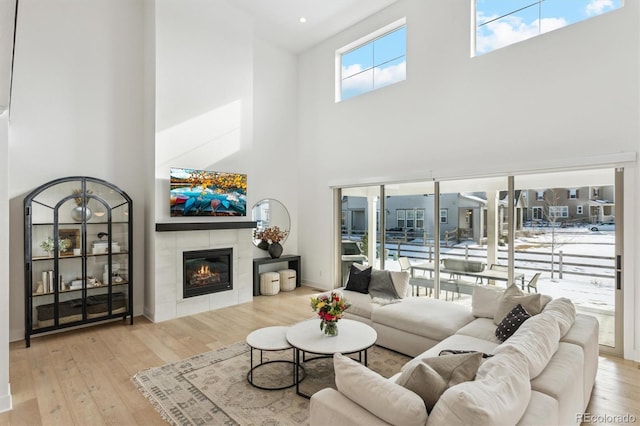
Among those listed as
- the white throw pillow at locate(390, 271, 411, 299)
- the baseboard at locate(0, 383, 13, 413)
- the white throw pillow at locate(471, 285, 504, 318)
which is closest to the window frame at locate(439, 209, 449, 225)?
the white throw pillow at locate(390, 271, 411, 299)

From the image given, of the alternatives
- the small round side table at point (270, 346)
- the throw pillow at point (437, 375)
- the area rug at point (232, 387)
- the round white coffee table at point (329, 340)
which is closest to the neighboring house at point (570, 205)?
the area rug at point (232, 387)

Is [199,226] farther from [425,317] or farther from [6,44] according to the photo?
[6,44]

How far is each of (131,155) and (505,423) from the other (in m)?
5.60

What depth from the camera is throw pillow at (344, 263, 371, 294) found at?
15.6ft

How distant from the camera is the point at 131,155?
5285 millimetres

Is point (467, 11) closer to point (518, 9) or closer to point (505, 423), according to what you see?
point (518, 9)

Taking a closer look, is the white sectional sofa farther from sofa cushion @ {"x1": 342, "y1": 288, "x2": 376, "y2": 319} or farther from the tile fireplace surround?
the tile fireplace surround

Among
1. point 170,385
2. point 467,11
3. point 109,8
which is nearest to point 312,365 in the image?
point 170,385

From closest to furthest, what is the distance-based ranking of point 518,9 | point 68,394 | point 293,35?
point 68,394 < point 518,9 < point 293,35

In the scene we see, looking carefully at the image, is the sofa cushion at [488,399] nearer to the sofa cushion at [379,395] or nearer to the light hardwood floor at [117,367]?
the sofa cushion at [379,395]

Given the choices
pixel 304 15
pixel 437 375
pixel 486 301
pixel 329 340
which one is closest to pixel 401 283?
pixel 486 301

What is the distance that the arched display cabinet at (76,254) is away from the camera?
4277mm

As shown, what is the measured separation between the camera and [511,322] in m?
3.05

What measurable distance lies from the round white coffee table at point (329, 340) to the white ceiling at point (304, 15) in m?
5.16
